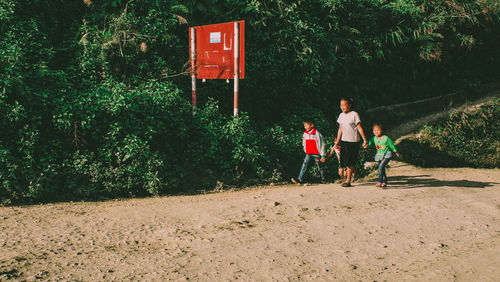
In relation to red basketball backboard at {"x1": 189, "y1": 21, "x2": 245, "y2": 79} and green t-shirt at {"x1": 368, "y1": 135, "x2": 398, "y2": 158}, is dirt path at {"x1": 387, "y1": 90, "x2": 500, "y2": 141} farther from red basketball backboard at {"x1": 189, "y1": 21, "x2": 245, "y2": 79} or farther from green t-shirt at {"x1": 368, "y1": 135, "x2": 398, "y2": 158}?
red basketball backboard at {"x1": 189, "y1": 21, "x2": 245, "y2": 79}

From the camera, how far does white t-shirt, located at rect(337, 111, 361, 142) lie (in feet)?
24.1

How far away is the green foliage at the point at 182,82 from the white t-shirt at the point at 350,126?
5.13 ft

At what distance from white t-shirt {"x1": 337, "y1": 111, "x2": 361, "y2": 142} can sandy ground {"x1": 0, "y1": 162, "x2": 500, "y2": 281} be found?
1.07 m

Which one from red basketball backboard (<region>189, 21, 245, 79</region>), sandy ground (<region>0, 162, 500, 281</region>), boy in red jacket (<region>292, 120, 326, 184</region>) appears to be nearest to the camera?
sandy ground (<region>0, 162, 500, 281</region>)

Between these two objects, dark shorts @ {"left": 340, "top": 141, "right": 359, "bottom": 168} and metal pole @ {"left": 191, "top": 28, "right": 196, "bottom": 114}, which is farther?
metal pole @ {"left": 191, "top": 28, "right": 196, "bottom": 114}

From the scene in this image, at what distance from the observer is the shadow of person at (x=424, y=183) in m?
7.64

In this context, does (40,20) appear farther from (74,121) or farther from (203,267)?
(203,267)

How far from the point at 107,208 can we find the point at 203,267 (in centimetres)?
260

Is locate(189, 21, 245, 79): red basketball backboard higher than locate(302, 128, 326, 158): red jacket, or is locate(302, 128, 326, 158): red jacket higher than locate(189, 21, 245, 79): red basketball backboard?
locate(189, 21, 245, 79): red basketball backboard

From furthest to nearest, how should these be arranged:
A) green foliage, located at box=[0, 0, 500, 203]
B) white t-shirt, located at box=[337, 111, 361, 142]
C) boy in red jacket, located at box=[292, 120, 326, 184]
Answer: boy in red jacket, located at box=[292, 120, 326, 184] < white t-shirt, located at box=[337, 111, 361, 142] < green foliage, located at box=[0, 0, 500, 203]

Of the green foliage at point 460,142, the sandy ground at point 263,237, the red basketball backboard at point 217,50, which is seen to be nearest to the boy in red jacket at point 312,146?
the sandy ground at point 263,237

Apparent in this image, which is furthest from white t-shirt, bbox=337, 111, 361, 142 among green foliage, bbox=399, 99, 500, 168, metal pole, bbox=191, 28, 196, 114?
green foliage, bbox=399, 99, 500, 168

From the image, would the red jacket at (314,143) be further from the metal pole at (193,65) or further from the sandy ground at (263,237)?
the metal pole at (193,65)

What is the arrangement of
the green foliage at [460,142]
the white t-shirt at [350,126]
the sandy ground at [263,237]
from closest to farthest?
1. the sandy ground at [263,237]
2. the white t-shirt at [350,126]
3. the green foliage at [460,142]
